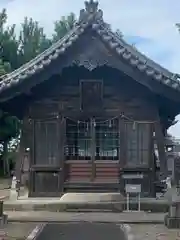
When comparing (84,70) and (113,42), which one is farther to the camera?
(84,70)

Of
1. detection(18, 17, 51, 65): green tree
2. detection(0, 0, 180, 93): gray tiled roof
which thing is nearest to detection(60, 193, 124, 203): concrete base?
detection(0, 0, 180, 93): gray tiled roof

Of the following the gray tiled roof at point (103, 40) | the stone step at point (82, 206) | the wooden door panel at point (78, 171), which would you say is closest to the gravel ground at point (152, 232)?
the stone step at point (82, 206)

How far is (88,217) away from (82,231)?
71.8 inches

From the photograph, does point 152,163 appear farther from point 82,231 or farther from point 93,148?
point 82,231

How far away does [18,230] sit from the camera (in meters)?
10.5

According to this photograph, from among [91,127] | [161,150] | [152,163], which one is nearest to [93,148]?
[91,127]

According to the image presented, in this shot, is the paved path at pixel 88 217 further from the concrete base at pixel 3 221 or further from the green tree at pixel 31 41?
the green tree at pixel 31 41

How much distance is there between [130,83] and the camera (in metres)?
14.5

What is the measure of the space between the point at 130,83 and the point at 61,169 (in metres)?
3.02

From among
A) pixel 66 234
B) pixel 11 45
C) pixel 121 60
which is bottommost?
pixel 66 234

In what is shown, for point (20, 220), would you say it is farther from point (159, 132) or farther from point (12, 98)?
point (159, 132)

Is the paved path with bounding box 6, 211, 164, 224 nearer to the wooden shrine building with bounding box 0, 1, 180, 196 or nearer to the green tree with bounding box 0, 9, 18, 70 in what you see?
the wooden shrine building with bounding box 0, 1, 180, 196

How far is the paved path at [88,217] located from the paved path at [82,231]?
557 mm

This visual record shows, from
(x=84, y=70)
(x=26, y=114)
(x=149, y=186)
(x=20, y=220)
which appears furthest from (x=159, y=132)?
(x=20, y=220)
